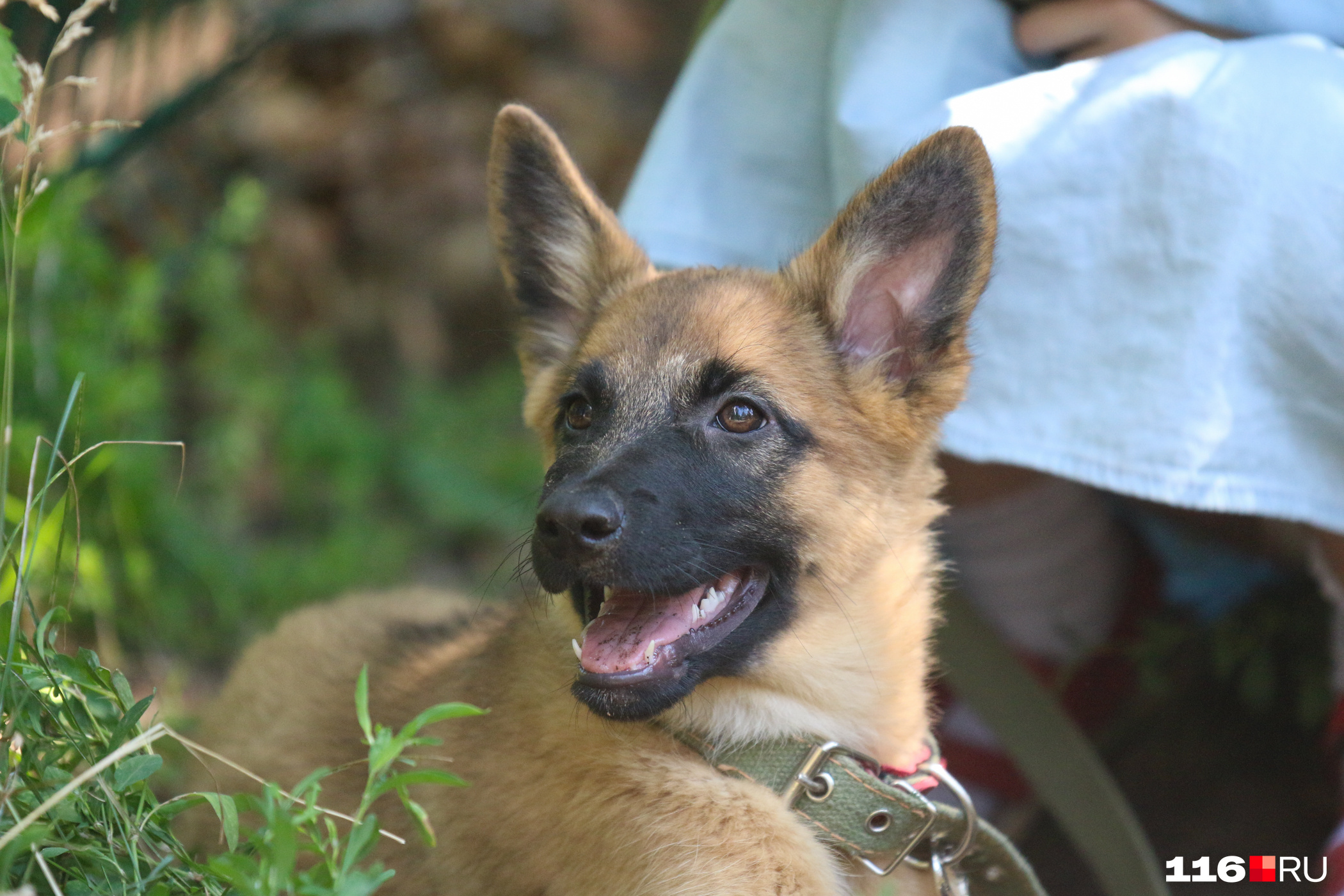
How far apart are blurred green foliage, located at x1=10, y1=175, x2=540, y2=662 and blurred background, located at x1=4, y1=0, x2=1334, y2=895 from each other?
15 millimetres

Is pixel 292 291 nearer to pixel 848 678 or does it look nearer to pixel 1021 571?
pixel 1021 571

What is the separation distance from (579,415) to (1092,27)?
1766 mm

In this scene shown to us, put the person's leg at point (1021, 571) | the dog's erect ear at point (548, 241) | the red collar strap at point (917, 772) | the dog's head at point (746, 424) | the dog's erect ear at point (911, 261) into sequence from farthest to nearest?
1. the person's leg at point (1021, 571)
2. the dog's erect ear at point (548, 241)
3. the red collar strap at point (917, 772)
4. the dog's erect ear at point (911, 261)
5. the dog's head at point (746, 424)

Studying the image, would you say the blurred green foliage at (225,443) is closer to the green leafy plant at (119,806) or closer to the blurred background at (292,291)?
the blurred background at (292,291)

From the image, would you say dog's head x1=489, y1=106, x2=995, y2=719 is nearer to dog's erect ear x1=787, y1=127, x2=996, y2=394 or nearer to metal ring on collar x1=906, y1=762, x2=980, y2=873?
dog's erect ear x1=787, y1=127, x2=996, y2=394

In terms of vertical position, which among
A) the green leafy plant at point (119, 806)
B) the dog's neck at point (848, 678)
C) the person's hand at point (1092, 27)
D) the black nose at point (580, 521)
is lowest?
the dog's neck at point (848, 678)

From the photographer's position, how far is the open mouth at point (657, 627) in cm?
229

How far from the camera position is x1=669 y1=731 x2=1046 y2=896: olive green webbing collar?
2.44 m

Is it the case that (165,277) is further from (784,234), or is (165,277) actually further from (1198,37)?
(1198,37)

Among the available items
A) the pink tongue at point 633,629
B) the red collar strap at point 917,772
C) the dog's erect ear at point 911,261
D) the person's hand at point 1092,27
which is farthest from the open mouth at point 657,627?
the person's hand at point 1092,27

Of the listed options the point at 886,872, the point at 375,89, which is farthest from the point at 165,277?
the point at 886,872

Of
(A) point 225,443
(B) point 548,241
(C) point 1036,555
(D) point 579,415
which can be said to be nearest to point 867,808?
(D) point 579,415

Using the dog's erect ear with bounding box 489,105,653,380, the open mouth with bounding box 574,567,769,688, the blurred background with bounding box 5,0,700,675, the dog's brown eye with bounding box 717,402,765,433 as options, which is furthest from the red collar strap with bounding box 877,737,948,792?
the dog's erect ear with bounding box 489,105,653,380

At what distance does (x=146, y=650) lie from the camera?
13.3 feet
